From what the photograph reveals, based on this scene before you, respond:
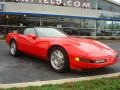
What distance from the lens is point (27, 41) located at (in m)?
9.59

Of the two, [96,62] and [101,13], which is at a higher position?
[101,13]

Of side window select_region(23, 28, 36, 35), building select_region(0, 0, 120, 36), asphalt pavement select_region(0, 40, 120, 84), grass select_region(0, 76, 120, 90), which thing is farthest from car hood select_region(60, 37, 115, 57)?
building select_region(0, 0, 120, 36)

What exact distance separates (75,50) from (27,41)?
7.43 feet

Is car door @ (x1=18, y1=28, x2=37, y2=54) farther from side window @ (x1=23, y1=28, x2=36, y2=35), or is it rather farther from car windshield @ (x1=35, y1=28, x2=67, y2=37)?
car windshield @ (x1=35, y1=28, x2=67, y2=37)

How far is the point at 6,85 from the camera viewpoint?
6.52m

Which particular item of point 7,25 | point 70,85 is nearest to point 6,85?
point 70,85

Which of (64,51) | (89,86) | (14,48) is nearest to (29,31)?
(14,48)

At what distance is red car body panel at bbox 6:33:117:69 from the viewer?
7.71m

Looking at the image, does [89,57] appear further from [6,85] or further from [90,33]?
[90,33]

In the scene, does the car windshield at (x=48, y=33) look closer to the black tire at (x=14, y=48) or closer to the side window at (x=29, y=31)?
the side window at (x=29, y=31)

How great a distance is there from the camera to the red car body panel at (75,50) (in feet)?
25.3

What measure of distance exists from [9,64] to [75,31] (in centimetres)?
2084

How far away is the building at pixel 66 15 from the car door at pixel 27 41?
15.3 meters

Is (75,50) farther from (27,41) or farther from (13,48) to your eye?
(13,48)
